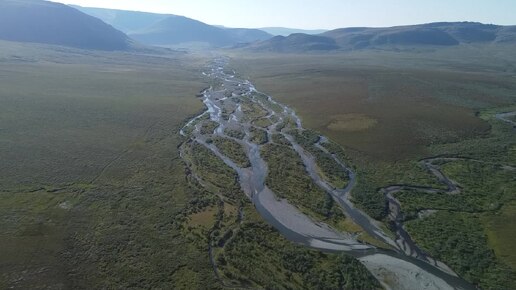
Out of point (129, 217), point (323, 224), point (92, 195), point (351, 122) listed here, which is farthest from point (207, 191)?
point (351, 122)

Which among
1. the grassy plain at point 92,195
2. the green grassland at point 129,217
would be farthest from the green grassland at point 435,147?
the grassy plain at point 92,195

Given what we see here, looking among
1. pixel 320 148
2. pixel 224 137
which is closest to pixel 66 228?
pixel 224 137

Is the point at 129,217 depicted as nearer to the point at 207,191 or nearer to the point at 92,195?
the point at 92,195

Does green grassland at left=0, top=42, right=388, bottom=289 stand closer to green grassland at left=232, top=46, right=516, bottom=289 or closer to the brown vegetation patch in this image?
green grassland at left=232, top=46, right=516, bottom=289

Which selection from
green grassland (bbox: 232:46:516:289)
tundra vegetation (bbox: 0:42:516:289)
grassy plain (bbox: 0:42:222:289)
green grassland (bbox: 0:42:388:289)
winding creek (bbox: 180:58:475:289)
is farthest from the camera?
green grassland (bbox: 232:46:516:289)

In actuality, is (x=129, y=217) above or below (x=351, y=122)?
above

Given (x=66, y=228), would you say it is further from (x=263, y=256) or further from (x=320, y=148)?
(x=320, y=148)

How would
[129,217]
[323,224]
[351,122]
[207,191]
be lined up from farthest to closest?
[351,122] → [207,191] → [323,224] → [129,217]

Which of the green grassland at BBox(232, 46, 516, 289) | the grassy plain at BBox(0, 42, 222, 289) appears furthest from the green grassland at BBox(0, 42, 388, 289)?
the green grassland at BBox(232, 46, 516, 289)
